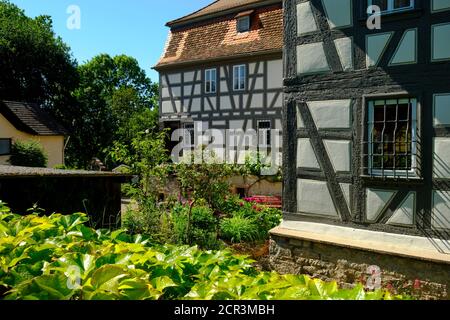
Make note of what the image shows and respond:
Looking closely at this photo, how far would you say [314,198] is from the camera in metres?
7.32

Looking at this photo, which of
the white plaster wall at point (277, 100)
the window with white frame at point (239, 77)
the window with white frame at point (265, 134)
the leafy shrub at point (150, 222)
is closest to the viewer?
the leafy shrub at point (150, 222)

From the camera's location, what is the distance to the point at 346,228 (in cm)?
695

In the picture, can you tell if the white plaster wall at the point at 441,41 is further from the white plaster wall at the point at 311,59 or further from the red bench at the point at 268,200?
the red bench at the point at 268,200

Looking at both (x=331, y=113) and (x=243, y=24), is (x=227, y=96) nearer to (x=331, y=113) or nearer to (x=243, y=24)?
(x=243, y=24)

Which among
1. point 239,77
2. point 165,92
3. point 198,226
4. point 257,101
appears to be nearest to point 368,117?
point 198,226

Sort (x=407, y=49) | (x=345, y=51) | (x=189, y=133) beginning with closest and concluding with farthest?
(x=407, y=49) < (x=345, y=51) < (x=189, y=133)

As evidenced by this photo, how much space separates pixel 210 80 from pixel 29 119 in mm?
11583

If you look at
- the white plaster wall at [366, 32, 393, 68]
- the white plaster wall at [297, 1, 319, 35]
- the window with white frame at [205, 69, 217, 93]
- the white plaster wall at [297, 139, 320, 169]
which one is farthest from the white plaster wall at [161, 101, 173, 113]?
the white plaster wall at [366, 32, 393, 68]

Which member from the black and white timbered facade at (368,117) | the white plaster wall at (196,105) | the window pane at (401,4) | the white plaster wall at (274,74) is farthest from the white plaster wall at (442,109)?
the white plaster wall at (196,105)

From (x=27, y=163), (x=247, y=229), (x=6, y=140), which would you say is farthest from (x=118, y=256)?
(x=6, y=140)

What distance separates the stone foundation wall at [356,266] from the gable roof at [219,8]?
1217cm

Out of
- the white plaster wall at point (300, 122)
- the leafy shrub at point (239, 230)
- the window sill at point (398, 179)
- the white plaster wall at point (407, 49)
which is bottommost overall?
the leafy shrub at point (239, 230)

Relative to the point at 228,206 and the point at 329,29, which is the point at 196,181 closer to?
the point at 228,206

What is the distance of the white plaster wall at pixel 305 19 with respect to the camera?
729 cm
